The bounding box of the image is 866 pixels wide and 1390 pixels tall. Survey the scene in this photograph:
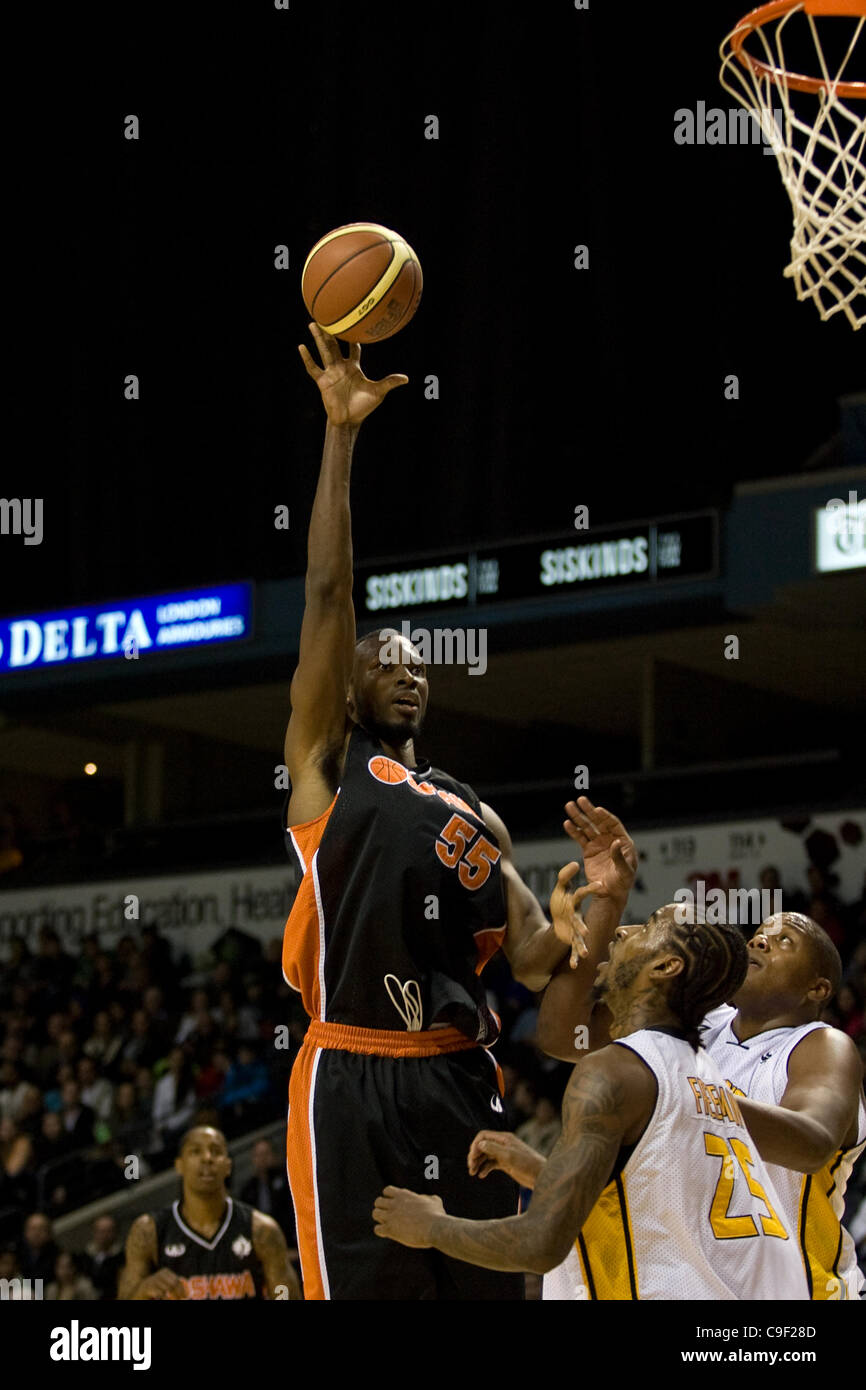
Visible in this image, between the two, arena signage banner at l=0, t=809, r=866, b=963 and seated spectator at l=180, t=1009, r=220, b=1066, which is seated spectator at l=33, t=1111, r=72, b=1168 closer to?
seated spectator at l=180, t=1009, r=220, b=1066

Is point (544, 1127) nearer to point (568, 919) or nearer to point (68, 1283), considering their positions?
point (68, 1283)

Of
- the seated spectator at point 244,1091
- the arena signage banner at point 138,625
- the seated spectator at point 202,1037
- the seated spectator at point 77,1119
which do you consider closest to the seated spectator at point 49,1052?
the seated spectator at point 77,1119

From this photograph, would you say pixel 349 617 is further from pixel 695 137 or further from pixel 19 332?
pixel 19 332

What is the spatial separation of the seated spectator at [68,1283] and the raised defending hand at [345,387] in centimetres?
874

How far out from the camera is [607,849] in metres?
4.20

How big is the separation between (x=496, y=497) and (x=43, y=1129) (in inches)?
309

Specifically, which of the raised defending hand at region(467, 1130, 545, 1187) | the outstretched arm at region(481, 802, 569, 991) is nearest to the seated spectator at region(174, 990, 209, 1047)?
the outstretched arm at region(481, 802, 569, 991)

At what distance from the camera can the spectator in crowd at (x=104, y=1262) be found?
38.3ft

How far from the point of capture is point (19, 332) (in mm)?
20734

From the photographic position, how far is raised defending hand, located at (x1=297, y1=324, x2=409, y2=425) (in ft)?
14.4

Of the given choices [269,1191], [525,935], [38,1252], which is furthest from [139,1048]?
[525,935]

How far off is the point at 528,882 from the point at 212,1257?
21.6 ft

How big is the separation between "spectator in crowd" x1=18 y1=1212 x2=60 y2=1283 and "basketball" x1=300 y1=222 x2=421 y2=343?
Answer: 29.8 ft
